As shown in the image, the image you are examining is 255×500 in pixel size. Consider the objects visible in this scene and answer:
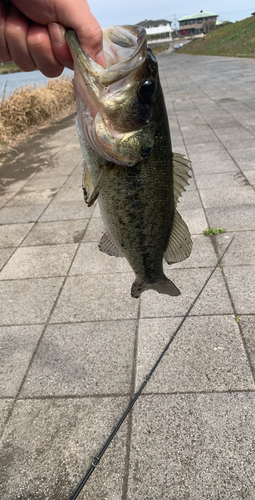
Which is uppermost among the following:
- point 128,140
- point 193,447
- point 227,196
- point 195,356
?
point 128,140

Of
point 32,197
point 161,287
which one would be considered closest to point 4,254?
point 32,197

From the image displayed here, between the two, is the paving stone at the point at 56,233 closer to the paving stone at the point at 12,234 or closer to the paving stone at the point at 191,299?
the paving stone at the point at 12,234

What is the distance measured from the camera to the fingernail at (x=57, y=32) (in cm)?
150

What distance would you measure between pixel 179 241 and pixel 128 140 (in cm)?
60

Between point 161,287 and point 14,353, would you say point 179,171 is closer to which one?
point 161,287

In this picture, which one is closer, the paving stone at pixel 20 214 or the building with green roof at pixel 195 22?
the paving stone at pixel 20 214

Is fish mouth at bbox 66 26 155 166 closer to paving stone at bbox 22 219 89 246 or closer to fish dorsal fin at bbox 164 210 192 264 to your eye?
fish dorsal fin at bbox 164 210 192 264

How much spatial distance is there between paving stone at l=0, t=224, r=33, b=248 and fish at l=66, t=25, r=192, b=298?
13.5 feet

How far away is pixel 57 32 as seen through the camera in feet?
4.93

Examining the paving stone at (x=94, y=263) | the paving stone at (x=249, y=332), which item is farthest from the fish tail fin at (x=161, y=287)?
the paving stone at (x=94, y=263)

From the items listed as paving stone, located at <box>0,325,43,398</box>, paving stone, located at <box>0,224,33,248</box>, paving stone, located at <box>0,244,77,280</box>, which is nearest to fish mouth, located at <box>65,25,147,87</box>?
paving stone, located at <box>0,325,43,398</box>

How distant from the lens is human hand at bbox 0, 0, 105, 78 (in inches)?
55.4

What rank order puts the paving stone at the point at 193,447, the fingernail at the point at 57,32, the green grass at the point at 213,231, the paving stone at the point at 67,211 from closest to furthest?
the fingernail at the point at 57,32
the paving stone at the point at 193,447
the green grass at the point at 213,231
the paving stone at the point at 67,211

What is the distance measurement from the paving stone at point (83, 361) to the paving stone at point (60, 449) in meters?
0.12
